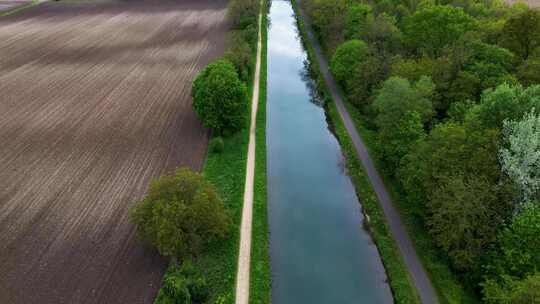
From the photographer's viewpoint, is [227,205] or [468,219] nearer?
[468,219]

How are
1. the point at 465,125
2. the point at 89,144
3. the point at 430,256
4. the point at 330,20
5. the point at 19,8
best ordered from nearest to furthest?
the point at 430,256
the point at 465,125
the point at 89,144
the point at 330,20
the point at 19,8

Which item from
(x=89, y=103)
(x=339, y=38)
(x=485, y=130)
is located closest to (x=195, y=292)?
(x=485, y=130)

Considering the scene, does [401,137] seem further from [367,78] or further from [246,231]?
[246,231]

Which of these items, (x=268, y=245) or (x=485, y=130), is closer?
(x=485, y=130)

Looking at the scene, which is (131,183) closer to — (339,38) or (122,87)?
(122,87)

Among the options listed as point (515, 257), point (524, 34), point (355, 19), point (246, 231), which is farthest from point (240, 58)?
point (515, 257)

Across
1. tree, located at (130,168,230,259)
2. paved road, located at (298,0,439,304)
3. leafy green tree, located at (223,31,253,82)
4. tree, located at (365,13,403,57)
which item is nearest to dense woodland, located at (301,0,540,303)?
tree, located at (365,13,403,57)

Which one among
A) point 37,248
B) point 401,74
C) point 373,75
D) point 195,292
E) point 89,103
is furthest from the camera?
point 89,103
